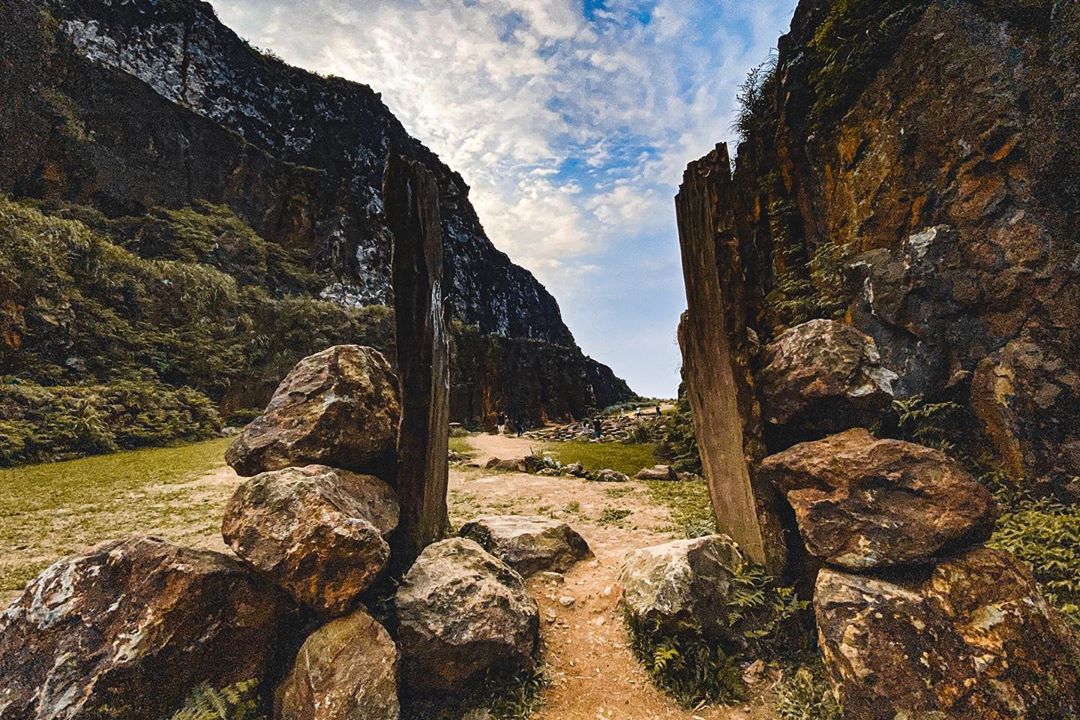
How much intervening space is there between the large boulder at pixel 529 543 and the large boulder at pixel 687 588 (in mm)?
1241

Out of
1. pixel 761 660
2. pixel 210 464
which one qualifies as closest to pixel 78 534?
pixel 210 464

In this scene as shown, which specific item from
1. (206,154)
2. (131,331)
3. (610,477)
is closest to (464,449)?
(610,477)

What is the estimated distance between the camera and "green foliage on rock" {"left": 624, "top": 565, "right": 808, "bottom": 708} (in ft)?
10.5

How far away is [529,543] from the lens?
5.16 meters

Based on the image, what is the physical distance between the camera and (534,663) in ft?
11.6

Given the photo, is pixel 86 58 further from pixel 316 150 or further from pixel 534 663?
pixel 534 663

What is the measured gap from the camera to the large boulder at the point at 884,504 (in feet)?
9.39

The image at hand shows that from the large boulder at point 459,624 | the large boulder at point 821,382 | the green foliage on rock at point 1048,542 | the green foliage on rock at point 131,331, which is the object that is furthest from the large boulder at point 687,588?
the green foliage on rock at point 131,331

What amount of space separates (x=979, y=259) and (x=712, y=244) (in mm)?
4254

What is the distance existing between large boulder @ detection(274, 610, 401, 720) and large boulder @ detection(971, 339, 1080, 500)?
6704 mm

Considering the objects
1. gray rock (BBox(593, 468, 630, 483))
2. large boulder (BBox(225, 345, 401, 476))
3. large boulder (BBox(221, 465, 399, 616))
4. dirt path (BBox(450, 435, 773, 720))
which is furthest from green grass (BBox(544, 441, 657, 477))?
large boulder (BBox(221, 465, 399, 616))

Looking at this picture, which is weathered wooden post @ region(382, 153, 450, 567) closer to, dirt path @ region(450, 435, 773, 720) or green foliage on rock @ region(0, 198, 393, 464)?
dirt path @ region(450, 435, 773, 720)

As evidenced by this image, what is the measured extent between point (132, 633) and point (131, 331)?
76.1 ft

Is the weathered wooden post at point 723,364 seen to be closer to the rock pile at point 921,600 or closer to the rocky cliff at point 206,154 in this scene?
the rock pile at point 921,600
